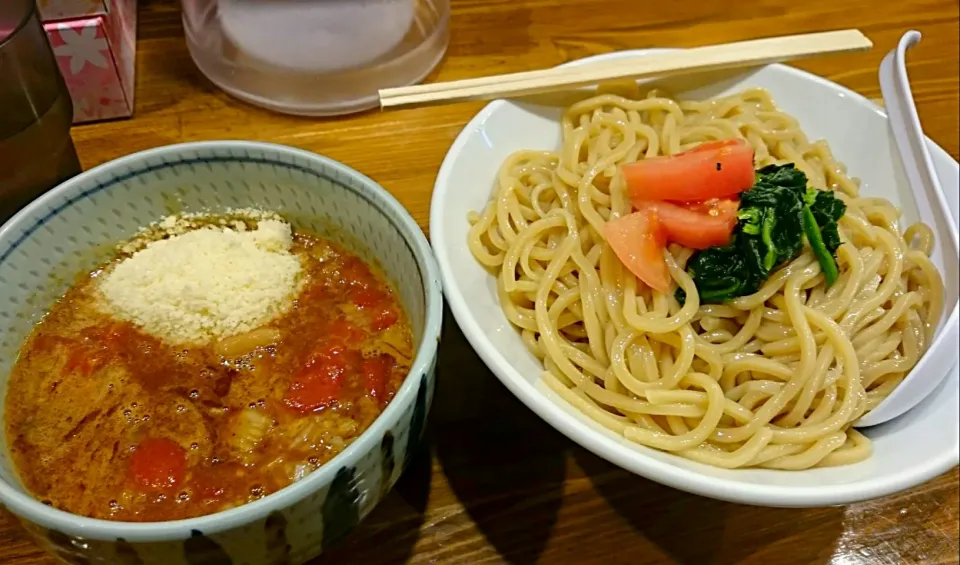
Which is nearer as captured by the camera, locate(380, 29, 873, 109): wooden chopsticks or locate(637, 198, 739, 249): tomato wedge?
locate(637, 198, 739, 249): tomato wedge

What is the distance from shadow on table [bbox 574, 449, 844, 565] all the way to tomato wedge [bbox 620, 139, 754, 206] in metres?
0.46

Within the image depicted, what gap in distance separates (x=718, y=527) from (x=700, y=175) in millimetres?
545

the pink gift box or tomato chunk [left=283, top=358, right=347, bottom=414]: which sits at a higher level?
the pink gift box

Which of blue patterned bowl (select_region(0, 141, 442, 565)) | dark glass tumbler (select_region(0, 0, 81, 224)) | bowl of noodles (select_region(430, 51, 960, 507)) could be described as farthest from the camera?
dark glass tumbler (select_region(0, 0, 81, 224))

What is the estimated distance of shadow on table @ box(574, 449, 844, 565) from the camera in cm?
118

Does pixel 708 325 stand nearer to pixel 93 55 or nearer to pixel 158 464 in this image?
pixel 158 464

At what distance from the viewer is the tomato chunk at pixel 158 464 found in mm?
974

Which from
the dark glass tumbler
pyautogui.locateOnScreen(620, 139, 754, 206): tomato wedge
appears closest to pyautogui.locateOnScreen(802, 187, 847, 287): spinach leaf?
pyautogui.locateOnScreen(620, 139, 754, 206): tomato wedge

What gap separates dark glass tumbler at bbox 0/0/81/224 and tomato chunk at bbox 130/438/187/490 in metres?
0.69

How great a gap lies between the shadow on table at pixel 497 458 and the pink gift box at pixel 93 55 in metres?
1.02

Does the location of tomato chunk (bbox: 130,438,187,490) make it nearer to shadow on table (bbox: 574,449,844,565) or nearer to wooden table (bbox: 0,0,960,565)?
wooden table (bbox: 0,0,960,565)

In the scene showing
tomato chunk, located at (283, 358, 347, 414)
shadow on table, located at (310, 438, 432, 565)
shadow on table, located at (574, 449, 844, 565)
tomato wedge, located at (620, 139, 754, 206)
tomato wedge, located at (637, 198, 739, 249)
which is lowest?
shadow on table, located at (574, 449, 844, 565)

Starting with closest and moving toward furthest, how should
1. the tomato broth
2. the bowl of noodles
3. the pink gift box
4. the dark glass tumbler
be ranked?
the tomato broth, the bowl of noodles, the dark glass tumbler, the pink gift box

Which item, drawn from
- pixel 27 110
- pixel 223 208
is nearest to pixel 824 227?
pixel 223 208
